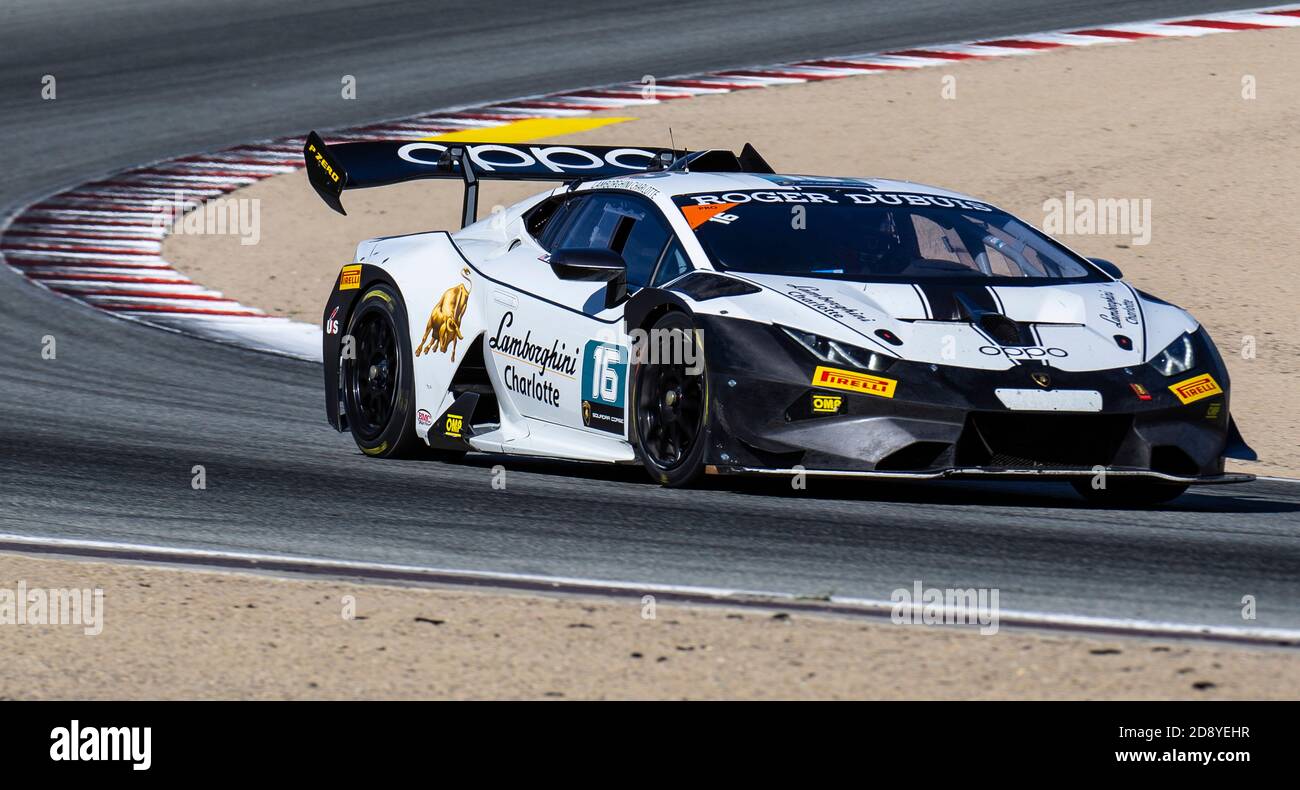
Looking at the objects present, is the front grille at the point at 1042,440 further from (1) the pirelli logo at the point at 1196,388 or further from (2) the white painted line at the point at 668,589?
(2) the white painted line at the point at 668,589

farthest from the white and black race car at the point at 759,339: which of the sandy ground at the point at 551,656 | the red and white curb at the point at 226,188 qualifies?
the red and white curb at the point at 226,188

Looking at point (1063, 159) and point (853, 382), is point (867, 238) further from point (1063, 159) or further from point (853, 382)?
point (1063, 159)

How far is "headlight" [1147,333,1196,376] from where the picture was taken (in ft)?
27.2

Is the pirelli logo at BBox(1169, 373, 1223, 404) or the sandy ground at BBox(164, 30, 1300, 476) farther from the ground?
the sandy ground at BBox(164, 30, 1300, 476)

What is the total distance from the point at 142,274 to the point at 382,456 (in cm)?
679

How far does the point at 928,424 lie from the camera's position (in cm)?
790

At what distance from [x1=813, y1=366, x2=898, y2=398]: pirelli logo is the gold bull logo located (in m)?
2.23

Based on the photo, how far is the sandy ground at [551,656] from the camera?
215 inches

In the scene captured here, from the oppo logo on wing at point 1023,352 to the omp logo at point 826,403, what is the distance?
0.56 m

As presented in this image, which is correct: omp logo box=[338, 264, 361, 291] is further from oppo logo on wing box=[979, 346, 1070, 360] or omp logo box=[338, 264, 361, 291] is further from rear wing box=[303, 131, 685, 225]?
oppo logo on wing box=[979, 346, 1070, 360]

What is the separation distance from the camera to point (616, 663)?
572 centimetres
